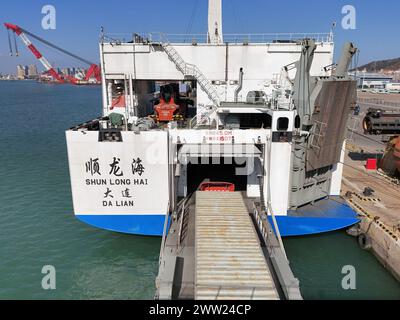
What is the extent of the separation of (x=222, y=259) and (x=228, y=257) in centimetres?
22

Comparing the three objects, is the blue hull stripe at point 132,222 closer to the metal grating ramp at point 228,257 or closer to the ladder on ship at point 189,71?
A: the metal grating ramp at point 228,257

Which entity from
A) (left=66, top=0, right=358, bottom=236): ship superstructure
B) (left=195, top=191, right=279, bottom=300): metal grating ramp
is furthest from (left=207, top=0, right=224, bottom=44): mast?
(left=195, top=191, right=279, bottom=300): metal grating ramp

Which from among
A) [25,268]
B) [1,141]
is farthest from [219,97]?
[1,141]

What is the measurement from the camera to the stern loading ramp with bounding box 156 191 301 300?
8305 mm

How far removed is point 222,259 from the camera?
945cm

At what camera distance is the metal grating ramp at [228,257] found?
8148mm

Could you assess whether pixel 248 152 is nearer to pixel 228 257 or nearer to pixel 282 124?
pixel 282 124

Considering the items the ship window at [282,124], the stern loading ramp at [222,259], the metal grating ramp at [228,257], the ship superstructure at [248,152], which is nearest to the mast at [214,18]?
the ship superstructure at [248,152]

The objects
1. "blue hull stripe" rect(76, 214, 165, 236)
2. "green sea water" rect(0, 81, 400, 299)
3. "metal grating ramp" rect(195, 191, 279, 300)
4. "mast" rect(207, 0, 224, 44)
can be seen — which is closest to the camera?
"metal grating ramp" rect(195, 191, 279, 300)

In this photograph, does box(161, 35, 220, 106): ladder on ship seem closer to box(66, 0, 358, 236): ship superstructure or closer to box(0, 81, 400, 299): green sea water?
box(66, 0, 358, 236): ship superstructure

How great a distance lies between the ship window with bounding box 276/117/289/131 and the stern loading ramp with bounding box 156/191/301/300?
3.62 meters
